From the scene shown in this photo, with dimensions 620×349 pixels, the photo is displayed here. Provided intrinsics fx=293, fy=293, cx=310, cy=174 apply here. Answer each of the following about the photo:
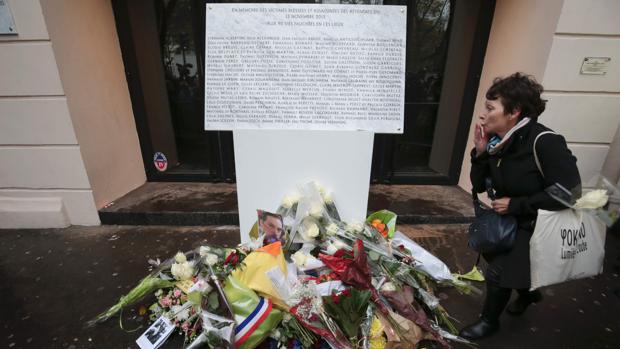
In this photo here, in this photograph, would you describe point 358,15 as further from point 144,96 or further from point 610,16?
point 144,96

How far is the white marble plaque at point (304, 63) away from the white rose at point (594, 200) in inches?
39.3

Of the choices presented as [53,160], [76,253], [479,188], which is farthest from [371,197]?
[53,160]

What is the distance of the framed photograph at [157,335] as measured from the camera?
62.8 inches

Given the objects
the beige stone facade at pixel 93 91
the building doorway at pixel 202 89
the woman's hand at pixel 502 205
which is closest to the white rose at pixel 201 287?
the woman's hand at pixel 502 205

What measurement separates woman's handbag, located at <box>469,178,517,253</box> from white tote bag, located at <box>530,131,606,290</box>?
0.34ft

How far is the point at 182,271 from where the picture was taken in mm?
1624

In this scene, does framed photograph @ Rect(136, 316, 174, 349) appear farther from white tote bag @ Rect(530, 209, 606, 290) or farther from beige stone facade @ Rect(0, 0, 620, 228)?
beige stone facade @ Rect(0, 0, 620, 228)

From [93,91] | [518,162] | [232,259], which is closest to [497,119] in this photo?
[518,162]

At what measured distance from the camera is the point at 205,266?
5.49 feet

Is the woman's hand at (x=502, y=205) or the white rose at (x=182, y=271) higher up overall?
the woman's hand at (x=502, y=205)

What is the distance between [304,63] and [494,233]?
1.44 meters

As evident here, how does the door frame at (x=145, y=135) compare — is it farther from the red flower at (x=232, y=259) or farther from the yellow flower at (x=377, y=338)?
the yellow flower at (x=377, y=338)

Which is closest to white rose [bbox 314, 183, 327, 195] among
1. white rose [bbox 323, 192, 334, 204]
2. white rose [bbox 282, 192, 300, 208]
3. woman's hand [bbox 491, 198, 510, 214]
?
white rose [bbox 323, 192, 334, 204]

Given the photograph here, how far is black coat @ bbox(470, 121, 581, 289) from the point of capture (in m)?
1.45
